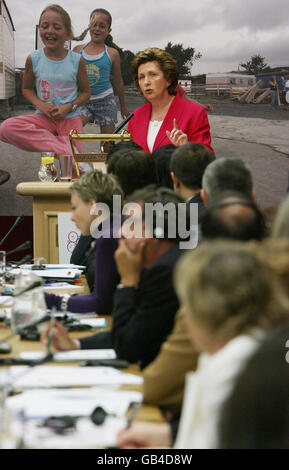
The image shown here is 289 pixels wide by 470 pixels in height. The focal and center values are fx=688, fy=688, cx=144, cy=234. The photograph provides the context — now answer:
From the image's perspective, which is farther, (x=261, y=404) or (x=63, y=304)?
(x=63, y=304)

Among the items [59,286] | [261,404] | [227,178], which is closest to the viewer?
[261,404]

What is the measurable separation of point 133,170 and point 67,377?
1.35 metres

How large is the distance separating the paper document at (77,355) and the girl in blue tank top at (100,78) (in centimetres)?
394

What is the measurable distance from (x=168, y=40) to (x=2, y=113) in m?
1.61

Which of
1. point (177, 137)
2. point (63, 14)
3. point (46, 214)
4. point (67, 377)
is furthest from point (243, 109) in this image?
point (67, 377)

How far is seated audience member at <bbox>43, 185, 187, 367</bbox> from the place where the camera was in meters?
1.84

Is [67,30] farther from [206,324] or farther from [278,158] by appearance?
[206,324]

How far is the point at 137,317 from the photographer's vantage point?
6.12 feet

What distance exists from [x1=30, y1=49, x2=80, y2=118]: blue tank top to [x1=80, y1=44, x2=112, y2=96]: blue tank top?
0.34ft

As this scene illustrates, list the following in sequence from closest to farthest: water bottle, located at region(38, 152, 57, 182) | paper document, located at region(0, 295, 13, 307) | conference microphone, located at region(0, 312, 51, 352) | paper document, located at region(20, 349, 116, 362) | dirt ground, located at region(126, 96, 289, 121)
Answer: paper document, located at region(20, 349, 116, 362)
conference microphone, located at region(0, 312, 51, 352)
paper document, located at region(0, 295, 13, 307)
water bottle, located at region(38, 152, 57, 182)
dirt ground, located at region(126, 96, 289, 121)

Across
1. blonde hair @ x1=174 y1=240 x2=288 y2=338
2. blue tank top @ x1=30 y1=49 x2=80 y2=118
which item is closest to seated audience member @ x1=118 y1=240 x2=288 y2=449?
blonde hair @ x1=174 y1=240 x2=288 y2=338

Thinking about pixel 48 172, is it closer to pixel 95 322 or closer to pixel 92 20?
pixel 92 20

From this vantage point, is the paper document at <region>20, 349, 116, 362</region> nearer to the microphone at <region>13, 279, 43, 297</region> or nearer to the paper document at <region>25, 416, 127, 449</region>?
the microphone at <region>13, 279, 43, 297</region>

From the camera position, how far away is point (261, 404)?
3.33ft
